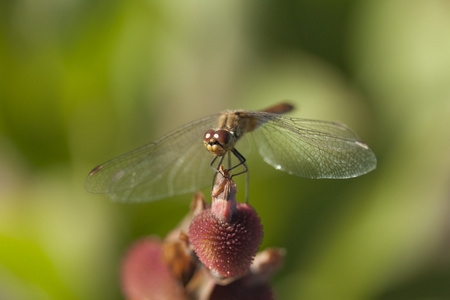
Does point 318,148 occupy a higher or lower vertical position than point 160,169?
higher

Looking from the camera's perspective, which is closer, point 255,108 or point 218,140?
point 218,140

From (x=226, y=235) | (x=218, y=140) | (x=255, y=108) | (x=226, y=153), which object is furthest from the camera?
(x=255, y=108)

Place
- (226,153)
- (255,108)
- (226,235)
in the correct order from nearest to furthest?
1. (226,235)
2. (226,153)
3. (255,108)

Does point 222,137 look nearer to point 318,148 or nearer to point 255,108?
point 318,148

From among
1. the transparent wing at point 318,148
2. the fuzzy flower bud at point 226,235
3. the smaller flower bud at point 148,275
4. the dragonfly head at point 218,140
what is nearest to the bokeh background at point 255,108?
the smaller flower bud at point 148,275

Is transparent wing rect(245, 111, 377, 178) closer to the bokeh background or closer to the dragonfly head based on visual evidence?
the dragonfly head

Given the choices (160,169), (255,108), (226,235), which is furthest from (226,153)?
(255,108)

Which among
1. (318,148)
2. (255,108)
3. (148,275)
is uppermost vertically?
(318,148)

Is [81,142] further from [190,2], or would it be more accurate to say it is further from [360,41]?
[360,41]
